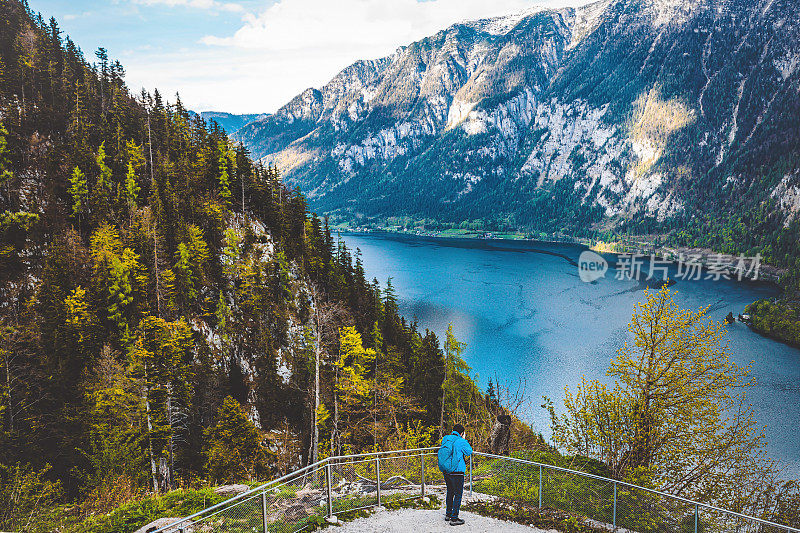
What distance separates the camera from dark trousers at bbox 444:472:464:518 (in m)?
11.6

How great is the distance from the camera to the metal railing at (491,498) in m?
10.4

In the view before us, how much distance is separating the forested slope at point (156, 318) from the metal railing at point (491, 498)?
11058mm

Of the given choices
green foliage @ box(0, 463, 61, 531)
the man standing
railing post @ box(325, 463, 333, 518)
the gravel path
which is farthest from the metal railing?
green foliage @ box(0, 463, 61, 531)

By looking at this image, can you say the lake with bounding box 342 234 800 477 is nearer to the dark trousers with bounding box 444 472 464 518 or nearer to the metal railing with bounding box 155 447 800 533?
the metal railing with bounding box 155 447 800 533

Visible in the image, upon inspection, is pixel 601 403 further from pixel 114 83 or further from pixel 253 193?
pixel 114 83

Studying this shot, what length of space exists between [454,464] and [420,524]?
2093 millimetres

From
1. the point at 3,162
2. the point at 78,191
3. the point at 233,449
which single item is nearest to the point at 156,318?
the point at 233,449

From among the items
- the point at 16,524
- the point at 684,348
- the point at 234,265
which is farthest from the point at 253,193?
the point at 684,348

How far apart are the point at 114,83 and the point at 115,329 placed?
2097 inches

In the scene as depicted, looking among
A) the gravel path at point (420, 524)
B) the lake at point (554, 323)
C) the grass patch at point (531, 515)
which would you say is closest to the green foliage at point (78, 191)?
the gravel path at point (420, 524)

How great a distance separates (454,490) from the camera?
11.7 metres

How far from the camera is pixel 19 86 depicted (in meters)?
50.4

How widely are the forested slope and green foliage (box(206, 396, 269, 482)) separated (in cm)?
12

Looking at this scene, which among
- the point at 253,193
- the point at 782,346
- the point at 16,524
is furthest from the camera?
the point at 782,346
